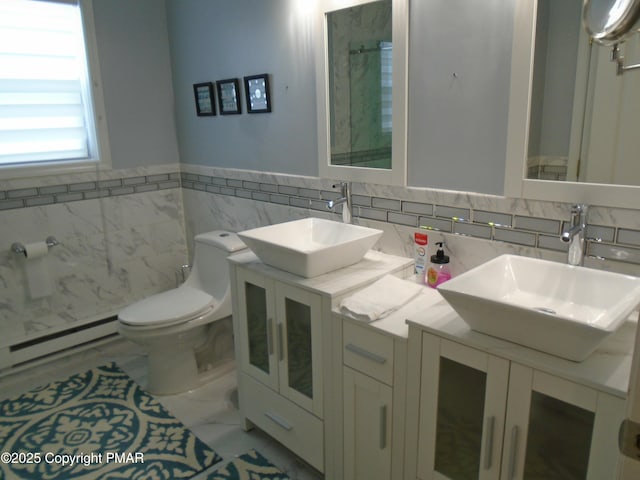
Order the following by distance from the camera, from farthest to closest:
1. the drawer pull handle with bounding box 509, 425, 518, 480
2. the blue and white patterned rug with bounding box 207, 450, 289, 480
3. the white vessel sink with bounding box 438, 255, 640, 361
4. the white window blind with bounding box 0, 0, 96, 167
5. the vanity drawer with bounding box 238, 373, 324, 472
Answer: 1. the white window blind with bounding box 0, 0, 96, 167
2. the blue and white patterned rug with bounding box 207, 450, 289, 480
3. the vanity drawer with bounding box 238, 373, 324, 472
4. the drawer pull handle with bounding box 509, 425, 518, 480
5. the white vessel sink with bounding box 438, 255, 640, 361

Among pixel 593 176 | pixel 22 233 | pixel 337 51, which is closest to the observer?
pixel 593 176

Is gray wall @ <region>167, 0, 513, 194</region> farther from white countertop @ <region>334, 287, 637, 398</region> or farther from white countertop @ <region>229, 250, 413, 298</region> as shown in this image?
white countertop @ <region>334, 287, 637, 398</region>

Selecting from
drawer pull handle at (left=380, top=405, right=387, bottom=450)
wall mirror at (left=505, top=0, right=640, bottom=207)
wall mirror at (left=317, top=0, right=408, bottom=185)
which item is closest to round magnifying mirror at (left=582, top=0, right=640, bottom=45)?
wall mirror at (left=505, top=0, right=640, bottom=207)

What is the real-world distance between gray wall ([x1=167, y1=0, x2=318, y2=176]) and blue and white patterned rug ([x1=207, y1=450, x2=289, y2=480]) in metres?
1.31

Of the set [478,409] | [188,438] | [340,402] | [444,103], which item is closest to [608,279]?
[478,409]

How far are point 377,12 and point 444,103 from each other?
0.48 metres

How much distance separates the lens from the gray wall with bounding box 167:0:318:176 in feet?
7.58

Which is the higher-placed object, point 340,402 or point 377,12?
point 377,12

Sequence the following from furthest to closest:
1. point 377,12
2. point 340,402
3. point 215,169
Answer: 1. point 215,169
2. point 377,12
3. point 340,402

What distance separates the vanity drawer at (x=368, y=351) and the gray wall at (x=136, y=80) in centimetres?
208

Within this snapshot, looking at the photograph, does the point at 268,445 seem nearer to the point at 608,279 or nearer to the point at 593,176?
the point at 608,279

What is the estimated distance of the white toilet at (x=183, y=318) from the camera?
2400 mm

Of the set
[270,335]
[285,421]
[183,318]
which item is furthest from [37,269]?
[285,421]

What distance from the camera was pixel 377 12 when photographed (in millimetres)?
1927
